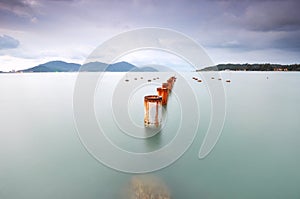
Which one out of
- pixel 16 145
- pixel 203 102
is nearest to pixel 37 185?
pixel 16 145

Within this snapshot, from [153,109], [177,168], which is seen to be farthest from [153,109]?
[177,168]

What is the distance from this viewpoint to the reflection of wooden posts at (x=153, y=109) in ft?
24.0

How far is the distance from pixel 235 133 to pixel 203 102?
5697 mm

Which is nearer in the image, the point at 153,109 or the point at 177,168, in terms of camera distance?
the point at 177,168

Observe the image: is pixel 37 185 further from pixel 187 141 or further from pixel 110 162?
pixel 187 141

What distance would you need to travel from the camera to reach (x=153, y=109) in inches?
297

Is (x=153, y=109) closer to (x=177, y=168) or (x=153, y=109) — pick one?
(x=153, y=109)

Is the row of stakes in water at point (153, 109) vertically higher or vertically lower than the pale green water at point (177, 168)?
higher

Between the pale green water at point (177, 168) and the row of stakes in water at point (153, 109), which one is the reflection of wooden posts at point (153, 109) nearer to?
the row of stakes in water at point (153, 109)

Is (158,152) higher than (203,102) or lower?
lower

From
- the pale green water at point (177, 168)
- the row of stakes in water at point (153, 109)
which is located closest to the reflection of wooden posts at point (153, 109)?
the row of stakes in water at point (153, 109)

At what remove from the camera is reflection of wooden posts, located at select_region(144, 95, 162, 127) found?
7.31 meters

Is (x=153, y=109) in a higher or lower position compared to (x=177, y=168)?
higher

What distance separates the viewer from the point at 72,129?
7.93 m
